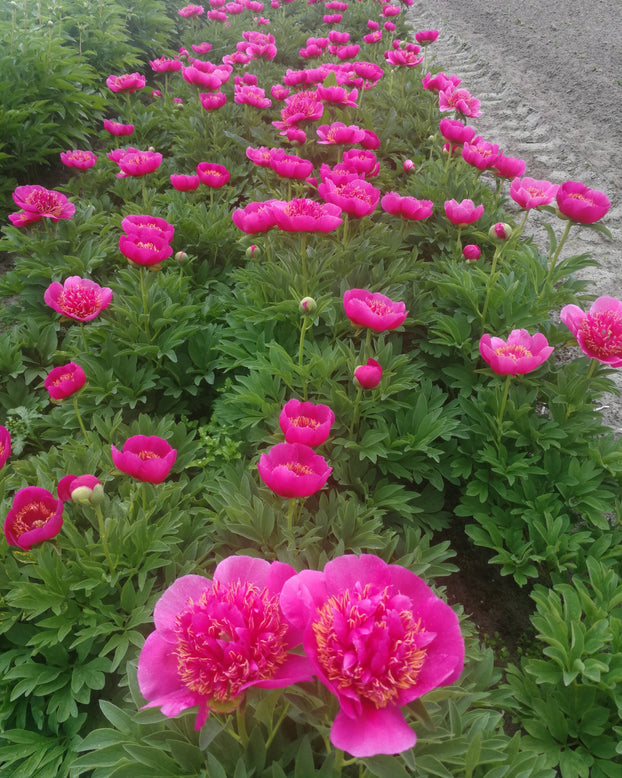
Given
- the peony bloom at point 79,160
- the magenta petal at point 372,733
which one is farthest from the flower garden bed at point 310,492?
the peony bloom at point 79,160

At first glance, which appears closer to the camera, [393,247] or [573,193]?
[573,193]

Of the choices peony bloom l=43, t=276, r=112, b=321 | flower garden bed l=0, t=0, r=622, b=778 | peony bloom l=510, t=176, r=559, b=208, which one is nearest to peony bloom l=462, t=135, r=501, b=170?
flower garden bed l=0, t=0, r=622, b=778

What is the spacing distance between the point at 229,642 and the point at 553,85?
7588 mm

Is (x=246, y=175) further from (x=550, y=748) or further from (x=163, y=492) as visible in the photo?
(x=550, y=748)

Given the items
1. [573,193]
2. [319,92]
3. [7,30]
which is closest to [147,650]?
[573,193]

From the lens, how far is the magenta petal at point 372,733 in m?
0.68

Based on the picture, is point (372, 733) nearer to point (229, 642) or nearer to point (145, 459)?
point (229, 642)

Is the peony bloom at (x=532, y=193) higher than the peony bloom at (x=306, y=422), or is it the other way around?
the peony bloom at (x=532, y=193)

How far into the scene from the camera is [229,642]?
755 mm

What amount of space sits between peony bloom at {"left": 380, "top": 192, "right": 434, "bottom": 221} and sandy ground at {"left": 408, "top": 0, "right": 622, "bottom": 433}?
4.58 ft

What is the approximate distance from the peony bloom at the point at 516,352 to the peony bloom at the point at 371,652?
106cm

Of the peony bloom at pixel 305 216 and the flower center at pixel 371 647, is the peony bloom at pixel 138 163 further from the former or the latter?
the flower center at pixel 371 647

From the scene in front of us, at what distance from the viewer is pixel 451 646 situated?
0.77 m

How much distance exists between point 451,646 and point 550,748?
103 cm
